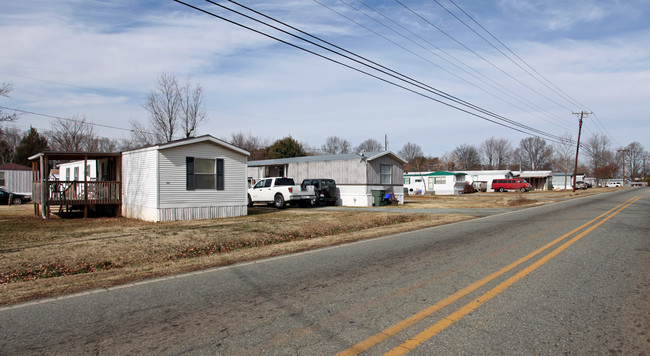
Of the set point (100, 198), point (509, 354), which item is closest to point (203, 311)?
point (509, 354)

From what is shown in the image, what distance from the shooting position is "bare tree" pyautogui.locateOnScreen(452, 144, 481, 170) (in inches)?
4318

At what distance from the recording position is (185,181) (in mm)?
16984

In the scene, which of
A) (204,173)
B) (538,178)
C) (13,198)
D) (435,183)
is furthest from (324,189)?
(538,178)

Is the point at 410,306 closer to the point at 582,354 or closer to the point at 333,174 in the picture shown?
the point at 582,354

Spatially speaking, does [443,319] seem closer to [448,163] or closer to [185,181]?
[185,181]

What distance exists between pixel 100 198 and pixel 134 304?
50.1 ft

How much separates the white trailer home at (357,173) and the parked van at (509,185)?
30503 millimetres

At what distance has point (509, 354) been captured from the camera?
367 centimetres

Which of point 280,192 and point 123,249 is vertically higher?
point 280,192

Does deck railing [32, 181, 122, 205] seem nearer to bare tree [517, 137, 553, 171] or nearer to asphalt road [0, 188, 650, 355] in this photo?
asphalt road [0, 188, 650, 355]

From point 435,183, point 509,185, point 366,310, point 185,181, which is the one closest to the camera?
point 366,310

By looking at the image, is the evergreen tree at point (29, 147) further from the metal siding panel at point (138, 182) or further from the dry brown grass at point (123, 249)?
the dry brown grass at point (123, 249)

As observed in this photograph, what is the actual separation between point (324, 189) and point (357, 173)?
2519 mm

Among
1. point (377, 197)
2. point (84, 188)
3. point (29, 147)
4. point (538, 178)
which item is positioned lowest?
point (377, 197)
